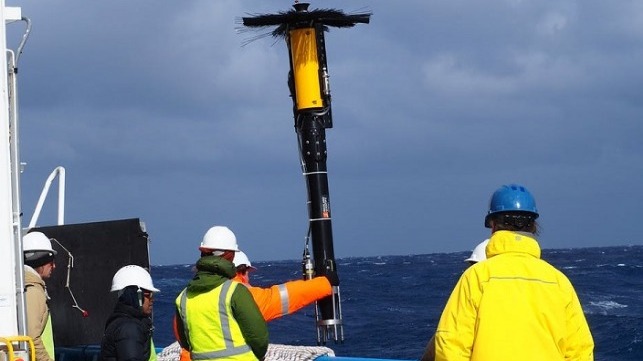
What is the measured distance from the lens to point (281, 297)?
23.2 feet

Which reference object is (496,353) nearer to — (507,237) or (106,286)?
(507,237)

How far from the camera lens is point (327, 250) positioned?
911cm

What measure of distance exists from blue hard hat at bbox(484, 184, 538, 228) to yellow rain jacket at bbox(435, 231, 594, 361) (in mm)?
151

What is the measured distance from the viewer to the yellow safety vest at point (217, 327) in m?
6.16

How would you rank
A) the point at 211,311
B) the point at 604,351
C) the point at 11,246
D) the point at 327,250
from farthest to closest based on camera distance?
the point at 604,351, the point at 327,250, the point at 211,311, the point at 11,246

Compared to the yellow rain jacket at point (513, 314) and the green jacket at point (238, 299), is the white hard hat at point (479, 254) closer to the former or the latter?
the green jacket at point (238, 299)

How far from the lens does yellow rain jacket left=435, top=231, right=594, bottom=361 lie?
14.9 feet

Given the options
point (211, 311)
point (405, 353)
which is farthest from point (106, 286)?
point (405, 353)

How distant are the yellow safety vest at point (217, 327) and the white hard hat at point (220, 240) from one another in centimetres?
42

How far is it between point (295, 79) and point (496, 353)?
508 centimetres

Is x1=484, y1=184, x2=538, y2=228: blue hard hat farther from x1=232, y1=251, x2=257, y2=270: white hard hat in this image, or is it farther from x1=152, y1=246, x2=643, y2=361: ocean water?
x1=152, y1=246, x2=643, y2=361: ocean water

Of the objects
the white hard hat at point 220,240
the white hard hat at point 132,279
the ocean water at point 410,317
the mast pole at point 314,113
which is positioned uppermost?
the mast pole at point 314,113

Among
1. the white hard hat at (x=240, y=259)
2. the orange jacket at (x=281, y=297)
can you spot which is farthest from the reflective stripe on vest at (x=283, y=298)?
the white hard hat at (x=240, y=259)

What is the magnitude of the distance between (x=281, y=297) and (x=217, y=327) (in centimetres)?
94
